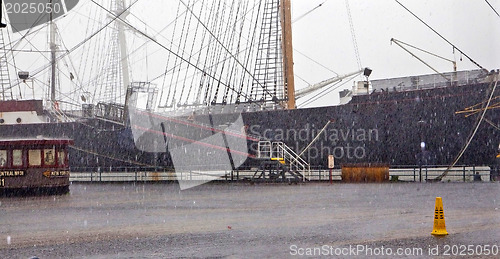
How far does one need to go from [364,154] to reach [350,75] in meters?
7.33

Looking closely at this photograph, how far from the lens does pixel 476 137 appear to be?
114 feet

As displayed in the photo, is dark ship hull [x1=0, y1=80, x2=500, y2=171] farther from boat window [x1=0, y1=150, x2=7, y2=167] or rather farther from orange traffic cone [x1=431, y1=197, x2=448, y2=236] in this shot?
orange traffic cone [x1=431, y1=197, x2=448, y2=236]

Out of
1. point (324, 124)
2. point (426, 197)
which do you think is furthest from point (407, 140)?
point (426, 197)

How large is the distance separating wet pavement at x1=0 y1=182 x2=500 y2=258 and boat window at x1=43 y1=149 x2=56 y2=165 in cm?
527

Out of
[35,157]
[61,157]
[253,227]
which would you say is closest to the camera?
[253,227]

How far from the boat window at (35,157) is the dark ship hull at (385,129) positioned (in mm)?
12475

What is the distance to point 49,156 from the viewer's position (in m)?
26.4

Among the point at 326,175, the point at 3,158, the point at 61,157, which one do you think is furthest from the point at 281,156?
the point at 3,158

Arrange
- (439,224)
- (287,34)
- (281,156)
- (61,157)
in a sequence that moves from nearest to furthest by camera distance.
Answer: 1. (439,224)
2. (61,157)
3. (281,156)
4. (287,34)

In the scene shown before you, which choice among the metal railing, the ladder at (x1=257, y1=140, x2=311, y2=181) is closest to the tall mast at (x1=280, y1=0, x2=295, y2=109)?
the ladder at (x1=257, y1=140, x2=311, y2=181)

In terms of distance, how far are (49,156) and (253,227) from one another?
1523 cm

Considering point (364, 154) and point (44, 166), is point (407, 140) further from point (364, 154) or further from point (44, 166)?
point (44, 166)

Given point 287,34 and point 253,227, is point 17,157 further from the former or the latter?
point 287,34

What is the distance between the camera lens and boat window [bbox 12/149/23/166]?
25719 millimetres
